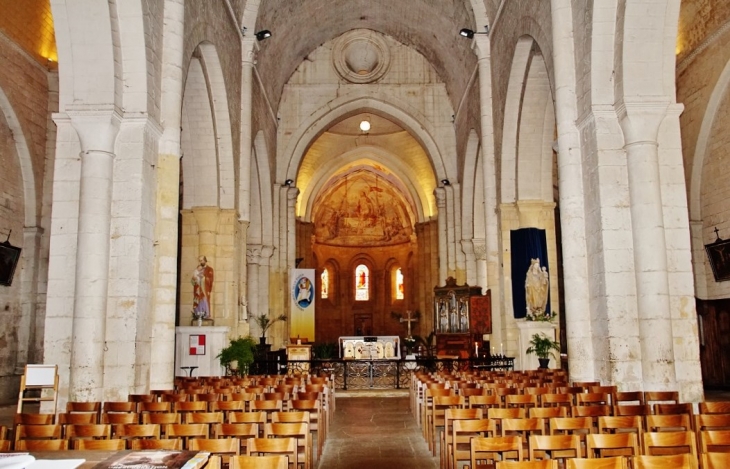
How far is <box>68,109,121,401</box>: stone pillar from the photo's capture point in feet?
29.9

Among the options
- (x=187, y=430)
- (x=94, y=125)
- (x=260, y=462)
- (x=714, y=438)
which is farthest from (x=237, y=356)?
(x=714, y=438)

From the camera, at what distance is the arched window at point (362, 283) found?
40.8 metres

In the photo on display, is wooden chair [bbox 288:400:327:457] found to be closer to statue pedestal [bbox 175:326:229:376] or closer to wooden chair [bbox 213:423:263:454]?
wooden chair [bbox 213:423:263:454]

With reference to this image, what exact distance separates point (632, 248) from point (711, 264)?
7831 mm

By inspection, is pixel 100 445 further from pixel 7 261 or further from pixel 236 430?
pixel 7 261

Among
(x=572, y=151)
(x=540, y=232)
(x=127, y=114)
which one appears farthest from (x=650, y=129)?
(x=127, y=114)

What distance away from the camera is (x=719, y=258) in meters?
15.8

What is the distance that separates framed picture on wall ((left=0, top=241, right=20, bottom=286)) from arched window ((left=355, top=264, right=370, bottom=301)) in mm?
26670

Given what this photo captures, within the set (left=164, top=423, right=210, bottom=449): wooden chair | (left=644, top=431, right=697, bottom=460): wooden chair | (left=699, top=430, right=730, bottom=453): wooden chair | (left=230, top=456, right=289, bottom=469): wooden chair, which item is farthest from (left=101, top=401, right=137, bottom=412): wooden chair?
(left=699, top=430, right=730, bottom=453): wooden chair

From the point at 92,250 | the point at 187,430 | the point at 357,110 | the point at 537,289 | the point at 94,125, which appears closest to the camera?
the point at 187,430

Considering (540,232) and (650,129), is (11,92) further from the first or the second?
(650,129)

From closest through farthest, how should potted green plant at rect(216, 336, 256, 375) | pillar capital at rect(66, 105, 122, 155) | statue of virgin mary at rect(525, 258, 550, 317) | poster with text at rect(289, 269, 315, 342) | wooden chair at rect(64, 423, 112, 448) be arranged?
wooden chair at rect(64, 423, 112, 448)
pillar capital at rect(66, 105, 122, 155)
potted green plant at rect(216, 336, 256, 375)
statue of virgin mary at rect(525, 258, 550, 317)
poster with text at rect(289, 269, 315, 342)

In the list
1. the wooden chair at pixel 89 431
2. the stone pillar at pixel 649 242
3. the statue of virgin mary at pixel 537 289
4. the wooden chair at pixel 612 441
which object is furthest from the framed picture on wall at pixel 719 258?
the wooden chair at pixel 89 431

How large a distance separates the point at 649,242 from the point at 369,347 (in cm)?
1140
